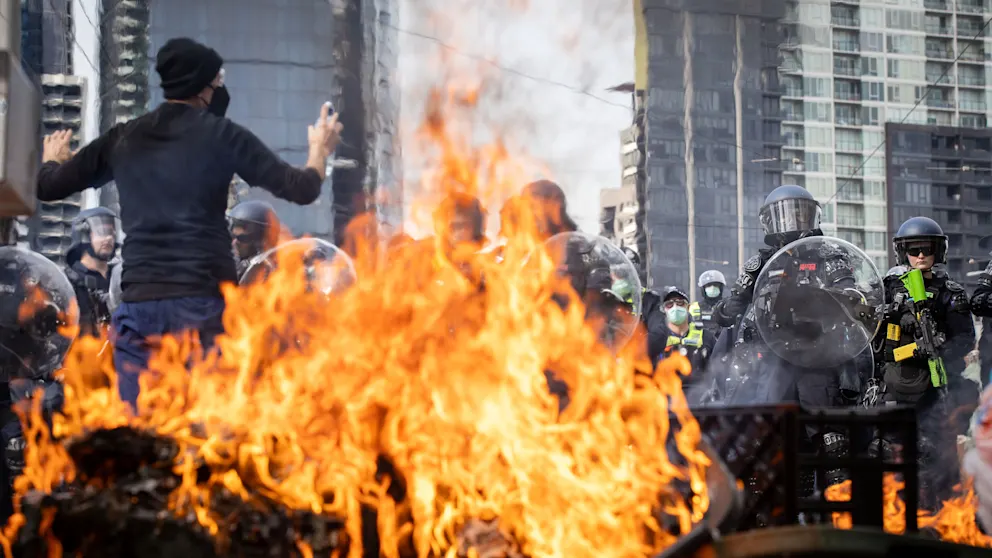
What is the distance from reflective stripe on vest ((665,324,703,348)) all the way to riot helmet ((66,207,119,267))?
4.60 meters

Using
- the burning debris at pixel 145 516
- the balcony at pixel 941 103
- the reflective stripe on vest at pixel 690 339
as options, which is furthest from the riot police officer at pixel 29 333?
the balcony at pixel 941 103

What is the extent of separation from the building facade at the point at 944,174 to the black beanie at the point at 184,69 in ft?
111

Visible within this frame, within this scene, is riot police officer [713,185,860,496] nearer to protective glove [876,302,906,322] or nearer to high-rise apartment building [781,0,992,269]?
protective glove [876,302,906,322]

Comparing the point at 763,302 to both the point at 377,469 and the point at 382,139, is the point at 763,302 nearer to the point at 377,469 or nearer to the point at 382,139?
the point at 382,139

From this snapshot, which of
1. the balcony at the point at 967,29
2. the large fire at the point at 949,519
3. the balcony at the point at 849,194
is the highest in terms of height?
the balcony at the point at 967,29

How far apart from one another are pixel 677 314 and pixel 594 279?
5.07 m

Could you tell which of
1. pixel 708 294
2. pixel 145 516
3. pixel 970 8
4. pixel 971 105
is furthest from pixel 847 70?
pixel 145 516

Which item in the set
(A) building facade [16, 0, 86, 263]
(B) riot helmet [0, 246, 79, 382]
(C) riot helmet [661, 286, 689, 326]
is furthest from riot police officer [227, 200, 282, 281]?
(C) riot helmet [661, 286, 689, 326]

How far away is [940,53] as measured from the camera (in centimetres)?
3550

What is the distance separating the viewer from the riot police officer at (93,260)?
694 centimetres

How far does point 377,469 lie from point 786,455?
1.11 meters

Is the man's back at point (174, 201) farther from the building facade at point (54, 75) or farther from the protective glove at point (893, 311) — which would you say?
the protective glove at point (893, 311)

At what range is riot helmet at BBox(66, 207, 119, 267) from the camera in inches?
287

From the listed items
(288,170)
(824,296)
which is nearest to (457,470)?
(288,170)
